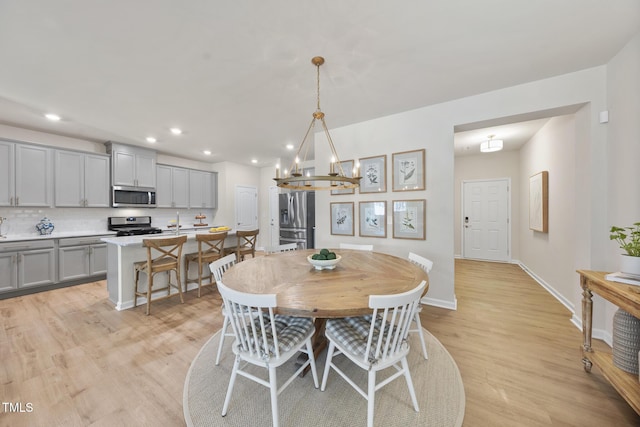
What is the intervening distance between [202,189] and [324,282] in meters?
5.44

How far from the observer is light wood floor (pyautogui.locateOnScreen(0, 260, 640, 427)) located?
149 cm

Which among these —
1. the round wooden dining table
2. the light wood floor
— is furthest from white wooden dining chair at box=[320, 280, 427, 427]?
the light wood floor

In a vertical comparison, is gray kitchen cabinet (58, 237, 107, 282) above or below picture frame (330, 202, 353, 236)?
below

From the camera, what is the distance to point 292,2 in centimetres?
152

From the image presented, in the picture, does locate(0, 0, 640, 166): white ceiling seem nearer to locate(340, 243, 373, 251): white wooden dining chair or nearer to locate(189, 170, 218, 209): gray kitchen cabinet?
locate(340, 243, 373, 251): white wooden dining chair

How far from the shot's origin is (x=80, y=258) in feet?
13.0

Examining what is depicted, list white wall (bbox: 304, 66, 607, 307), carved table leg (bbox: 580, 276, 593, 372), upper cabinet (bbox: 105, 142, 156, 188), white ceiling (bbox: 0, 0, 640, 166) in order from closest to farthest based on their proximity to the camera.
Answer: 1. white ceiling (bbox: 0, 0, 640, 166)
2. carved table leg (bbox: 580, 276, 593, 372)
3. white wall (bbox: 304, 66, 607, 307)
4. upper cabinet (bbox: 105, 142, 156, 188)

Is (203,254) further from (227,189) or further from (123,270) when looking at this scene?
(227,189)

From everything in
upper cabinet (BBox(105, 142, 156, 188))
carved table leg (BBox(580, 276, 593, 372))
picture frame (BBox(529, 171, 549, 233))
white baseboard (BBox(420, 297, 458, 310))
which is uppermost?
upper cabinet (BBox(105, 142, 156, 188))

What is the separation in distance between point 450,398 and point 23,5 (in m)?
3.86

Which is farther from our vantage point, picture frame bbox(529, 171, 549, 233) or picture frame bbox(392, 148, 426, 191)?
picture frame bbox(529, 171, 549, 233)

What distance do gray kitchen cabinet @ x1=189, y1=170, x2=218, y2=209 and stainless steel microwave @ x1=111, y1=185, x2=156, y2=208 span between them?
90cm

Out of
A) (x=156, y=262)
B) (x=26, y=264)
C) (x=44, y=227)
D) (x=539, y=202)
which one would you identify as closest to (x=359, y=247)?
(x=156, y=262)

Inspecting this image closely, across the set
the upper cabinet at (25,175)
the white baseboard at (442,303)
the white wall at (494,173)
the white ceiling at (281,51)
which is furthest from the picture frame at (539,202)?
the upper cabinet at (25,175)
